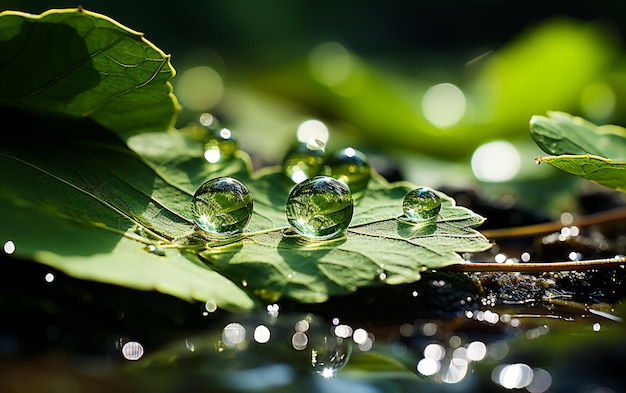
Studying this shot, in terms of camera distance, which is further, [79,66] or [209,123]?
[209,123]

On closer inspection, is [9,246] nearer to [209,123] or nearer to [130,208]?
[130,208]

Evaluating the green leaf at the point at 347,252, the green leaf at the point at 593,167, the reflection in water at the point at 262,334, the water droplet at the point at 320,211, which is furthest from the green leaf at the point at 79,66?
the green leaf at the point at 593,167

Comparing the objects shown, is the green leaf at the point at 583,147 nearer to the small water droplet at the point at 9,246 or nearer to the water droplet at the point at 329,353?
the water droplet at the point at 329,353

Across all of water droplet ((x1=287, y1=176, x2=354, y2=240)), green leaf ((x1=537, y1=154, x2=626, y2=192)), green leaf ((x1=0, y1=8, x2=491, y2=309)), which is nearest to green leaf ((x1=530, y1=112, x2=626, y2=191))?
green leaf ((x1=537, y1=154, x2=626, y2=192))

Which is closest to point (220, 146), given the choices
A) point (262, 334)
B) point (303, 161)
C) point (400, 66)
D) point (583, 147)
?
point (303, 161)

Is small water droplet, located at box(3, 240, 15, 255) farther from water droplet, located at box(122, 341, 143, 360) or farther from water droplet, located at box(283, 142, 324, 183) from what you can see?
water droplet, located at box(283, 142, 324, 183)

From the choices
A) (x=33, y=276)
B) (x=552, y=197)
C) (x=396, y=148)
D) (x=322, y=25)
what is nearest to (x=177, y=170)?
(x=33, y=276)
